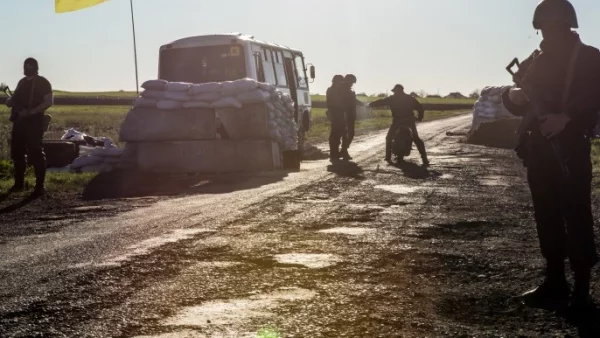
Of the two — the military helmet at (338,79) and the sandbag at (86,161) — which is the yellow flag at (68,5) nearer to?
the sandbag at (86,161)

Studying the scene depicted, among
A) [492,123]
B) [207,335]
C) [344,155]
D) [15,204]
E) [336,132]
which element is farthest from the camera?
[492,123]

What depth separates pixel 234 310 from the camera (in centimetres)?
495

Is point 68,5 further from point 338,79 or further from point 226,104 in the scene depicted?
point 338,79

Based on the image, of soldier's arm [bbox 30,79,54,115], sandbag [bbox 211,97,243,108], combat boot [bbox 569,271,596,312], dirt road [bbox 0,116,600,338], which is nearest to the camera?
dirt road [bbox 0,116,600,338]

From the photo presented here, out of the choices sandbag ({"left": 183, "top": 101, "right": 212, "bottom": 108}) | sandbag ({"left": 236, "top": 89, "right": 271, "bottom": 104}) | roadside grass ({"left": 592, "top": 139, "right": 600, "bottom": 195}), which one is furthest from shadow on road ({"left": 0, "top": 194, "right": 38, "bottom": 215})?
roadside grass ({"left": 592, "top": 139, "right": 600, "bottom": 195})

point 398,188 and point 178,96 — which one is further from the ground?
point 178,96

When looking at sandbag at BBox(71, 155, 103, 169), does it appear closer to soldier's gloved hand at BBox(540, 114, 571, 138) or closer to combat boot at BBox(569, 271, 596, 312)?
soldier's gloved hand at BBox(540, 114, 571, 138)

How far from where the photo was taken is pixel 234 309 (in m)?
4.97

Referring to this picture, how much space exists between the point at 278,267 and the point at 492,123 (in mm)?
21682

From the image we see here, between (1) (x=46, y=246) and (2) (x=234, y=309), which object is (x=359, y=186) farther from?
(2) (x=234, y=309)

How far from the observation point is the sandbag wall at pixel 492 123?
26.0 m

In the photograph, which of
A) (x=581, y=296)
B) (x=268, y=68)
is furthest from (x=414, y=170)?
(x=581, y=296)

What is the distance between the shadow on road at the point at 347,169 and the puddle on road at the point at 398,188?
139cm

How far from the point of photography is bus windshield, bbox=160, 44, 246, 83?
18.0m
